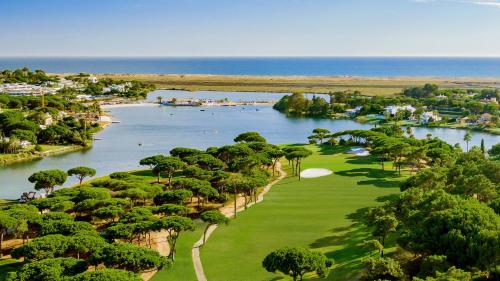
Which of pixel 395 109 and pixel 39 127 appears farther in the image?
pixel 395 109

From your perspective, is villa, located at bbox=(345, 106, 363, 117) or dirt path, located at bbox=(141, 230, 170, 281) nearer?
dirt path, located at bbox=(141, 230, 170, 281)

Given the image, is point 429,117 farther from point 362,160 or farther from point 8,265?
point 8,265

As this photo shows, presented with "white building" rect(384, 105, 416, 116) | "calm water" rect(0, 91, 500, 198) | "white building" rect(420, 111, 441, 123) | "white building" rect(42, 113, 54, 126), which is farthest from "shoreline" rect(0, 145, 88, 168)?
"white building" rect(420, 111, 441, 123)

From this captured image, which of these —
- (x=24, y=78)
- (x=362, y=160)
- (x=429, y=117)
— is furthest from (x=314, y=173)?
(x=24, y=78)

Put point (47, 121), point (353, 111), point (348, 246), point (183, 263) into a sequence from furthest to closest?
point (353, 111) → point (47, 121) → point (348, 246) → point (183, 263)

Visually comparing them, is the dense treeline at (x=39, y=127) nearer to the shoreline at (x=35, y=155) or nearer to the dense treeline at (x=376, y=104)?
the shoreline at (x=35, y=155)

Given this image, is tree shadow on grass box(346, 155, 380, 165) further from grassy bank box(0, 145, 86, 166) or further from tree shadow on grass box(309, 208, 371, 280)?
grassy bank box(0, 145, 86, 166)

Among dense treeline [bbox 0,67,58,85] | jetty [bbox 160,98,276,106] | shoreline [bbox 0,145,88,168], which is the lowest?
shoreline [bbox 0,145,88,168]
